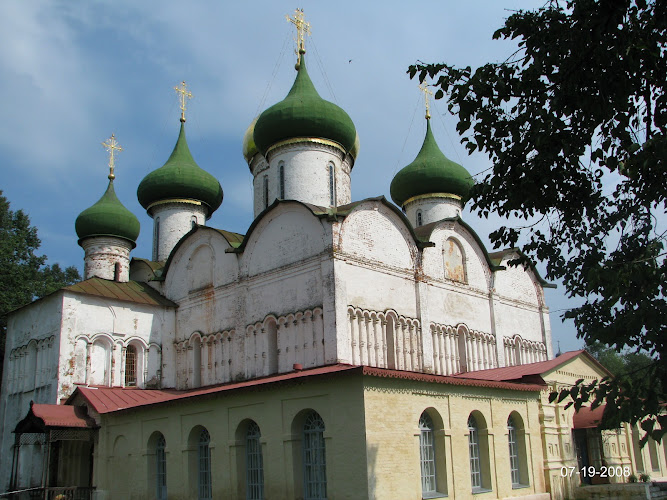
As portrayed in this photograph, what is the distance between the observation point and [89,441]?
1580cm

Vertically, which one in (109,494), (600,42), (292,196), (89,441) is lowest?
(109,494)

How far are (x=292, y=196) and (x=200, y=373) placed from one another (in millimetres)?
5132

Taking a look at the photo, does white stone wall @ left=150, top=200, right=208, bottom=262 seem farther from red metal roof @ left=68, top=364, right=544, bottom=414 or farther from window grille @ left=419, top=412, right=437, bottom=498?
window grille @ left=419, top=412, right=437, bottom=498

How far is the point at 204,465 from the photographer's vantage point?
13.3 meters

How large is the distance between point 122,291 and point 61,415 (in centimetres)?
425

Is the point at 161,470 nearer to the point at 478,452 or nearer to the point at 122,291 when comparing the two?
the point at 122,291

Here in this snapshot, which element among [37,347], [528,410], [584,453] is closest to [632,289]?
[528,410]

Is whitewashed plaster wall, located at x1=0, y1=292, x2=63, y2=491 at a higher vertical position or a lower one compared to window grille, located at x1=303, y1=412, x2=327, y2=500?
higher

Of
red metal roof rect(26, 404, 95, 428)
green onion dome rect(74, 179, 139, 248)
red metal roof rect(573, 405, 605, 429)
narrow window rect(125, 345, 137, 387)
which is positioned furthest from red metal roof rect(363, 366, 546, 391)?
green onion dome rect(74, 179, 139, 248)

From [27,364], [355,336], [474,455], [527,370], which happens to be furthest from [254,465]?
[27,364]

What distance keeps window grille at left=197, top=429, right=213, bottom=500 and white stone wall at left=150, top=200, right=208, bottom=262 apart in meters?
9.10

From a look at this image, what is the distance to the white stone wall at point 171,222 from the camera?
21500 mm

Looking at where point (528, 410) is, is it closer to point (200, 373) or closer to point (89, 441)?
point (200, 373)

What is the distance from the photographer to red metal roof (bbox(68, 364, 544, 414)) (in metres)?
11.1
